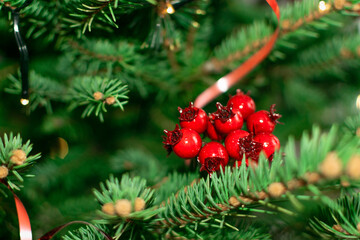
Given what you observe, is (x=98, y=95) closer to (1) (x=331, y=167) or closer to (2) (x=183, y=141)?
(2) (x=183, y=141)

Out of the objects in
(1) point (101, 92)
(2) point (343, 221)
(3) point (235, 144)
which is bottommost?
(2) point (343, 221)

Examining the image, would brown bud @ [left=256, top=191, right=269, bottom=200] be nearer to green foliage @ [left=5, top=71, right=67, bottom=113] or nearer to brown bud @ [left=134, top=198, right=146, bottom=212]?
brown bud @ [left=134, top=198, right=146, bottom=212]

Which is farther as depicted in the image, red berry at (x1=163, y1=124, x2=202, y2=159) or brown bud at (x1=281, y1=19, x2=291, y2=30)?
brown bud at (x1=281, y1=19, x2=291, y2=30)

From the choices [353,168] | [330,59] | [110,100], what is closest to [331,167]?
[353,168]

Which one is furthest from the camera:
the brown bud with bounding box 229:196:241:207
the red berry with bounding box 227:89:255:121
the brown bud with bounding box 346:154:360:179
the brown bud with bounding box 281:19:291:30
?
the brown bud with bounding box 281:19:291:30

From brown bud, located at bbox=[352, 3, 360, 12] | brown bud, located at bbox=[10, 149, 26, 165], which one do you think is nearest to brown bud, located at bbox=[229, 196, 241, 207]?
brown bud, located at bbox=[10, 149, 26, 165]

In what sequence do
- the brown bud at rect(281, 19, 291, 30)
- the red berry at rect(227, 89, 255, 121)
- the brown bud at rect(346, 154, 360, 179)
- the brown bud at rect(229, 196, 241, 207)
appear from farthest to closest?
the brown bud at rect(281, 19, 291, 30) → the red berry at rect(227, 89, 255, 121) → the brown bud at rect(229, 196, 241, 207) → the brown bud at rect(346, 154, 360, 179)

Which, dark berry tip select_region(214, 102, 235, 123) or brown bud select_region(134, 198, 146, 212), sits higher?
dark berry tip select_region(214, 102, 235, 123)
